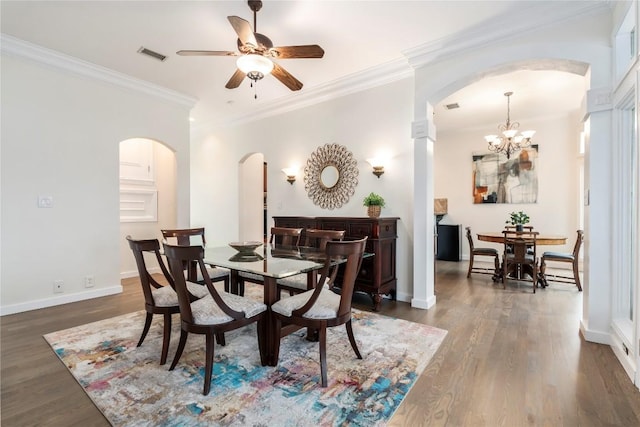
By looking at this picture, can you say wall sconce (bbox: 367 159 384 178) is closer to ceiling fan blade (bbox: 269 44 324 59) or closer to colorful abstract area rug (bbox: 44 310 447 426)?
ceiling fan blade (bbox: 269 44 324 59)

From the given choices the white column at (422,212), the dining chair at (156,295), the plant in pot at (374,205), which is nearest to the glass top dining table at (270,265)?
the dining chair at (156,295)

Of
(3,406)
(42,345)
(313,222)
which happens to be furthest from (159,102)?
(3,406)

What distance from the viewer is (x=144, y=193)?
17.4ft

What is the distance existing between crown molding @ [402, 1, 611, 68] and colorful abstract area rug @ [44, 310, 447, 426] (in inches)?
115

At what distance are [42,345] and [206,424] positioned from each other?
77.9 inches

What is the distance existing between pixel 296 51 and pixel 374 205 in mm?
2007

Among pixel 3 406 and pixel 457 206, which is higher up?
pixel 457 206

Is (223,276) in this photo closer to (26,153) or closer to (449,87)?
(26,153)

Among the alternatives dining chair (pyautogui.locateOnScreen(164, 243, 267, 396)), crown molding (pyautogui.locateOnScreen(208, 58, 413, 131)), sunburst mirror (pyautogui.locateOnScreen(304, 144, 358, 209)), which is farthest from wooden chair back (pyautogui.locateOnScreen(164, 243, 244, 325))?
crown molding (pyautogui.locateOnScreen(208, 58, 413, 131))

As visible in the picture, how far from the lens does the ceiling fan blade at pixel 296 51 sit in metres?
2.45

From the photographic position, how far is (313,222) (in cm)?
415

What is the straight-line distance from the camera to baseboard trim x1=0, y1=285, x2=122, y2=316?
10.7 feet

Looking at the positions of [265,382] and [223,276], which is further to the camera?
[223,276]

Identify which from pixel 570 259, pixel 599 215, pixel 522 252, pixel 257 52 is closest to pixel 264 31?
pixel 257 52
